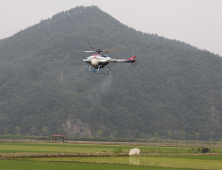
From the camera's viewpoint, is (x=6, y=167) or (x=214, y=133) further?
(x=214, y=133)

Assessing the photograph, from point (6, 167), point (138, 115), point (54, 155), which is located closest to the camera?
point (6, 167)

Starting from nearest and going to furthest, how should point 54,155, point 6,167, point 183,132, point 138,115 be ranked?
point 6,167 < point 54,155 < point 183,132 < point 138,115

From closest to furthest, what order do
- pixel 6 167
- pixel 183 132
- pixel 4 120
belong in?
pixel 6 167, pixel 183 132, pixel 4 120

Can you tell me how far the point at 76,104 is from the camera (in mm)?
192500

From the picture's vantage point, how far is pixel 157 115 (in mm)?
193875

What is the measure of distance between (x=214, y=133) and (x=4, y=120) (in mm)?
80690

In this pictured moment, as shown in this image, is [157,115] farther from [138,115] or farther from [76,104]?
[76,104]

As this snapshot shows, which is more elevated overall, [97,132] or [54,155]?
[97,132]

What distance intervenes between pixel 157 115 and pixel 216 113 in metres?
24.2

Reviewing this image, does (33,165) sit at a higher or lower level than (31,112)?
lower

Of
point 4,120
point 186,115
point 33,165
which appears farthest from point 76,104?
point 33,165

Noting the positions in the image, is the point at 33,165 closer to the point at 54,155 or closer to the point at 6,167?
the point at 6,167

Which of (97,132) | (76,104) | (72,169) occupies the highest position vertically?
(76,104)

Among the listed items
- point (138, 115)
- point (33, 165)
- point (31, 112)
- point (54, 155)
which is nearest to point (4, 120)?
point (31, 112)
